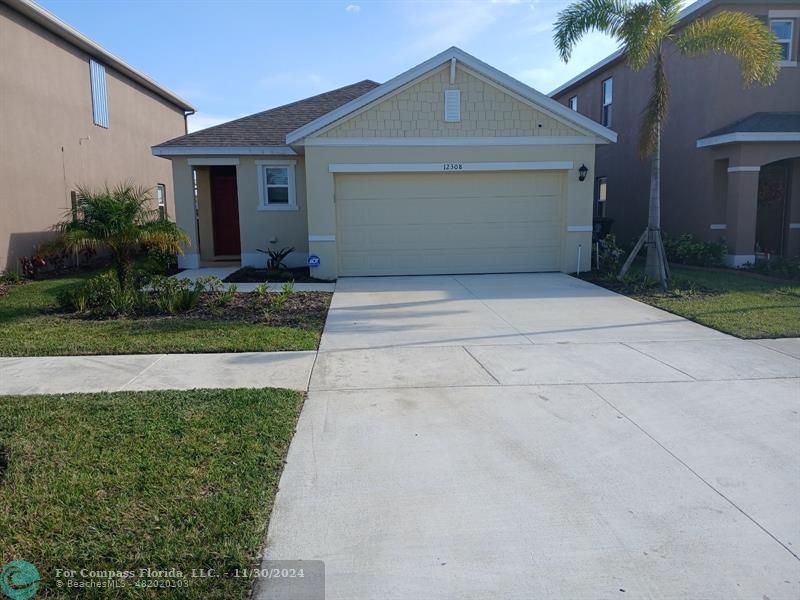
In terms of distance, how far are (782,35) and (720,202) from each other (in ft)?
14.5

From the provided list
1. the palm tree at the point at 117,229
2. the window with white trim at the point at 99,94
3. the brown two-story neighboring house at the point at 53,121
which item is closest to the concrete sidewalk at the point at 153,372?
the palm tree at the point at 117,229

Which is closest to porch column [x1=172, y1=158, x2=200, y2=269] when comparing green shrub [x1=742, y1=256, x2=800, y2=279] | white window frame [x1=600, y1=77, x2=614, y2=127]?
green shrub [x1=742, y1=256, x2=800, y2=279]

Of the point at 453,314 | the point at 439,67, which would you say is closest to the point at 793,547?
the point at 453,314

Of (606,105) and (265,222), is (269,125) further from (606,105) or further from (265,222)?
(606,105)

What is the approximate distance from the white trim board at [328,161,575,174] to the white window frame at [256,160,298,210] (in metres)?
2.47

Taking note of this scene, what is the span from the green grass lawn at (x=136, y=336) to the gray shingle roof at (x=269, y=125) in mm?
6848

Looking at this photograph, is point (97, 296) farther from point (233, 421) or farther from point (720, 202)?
point (720, 202)

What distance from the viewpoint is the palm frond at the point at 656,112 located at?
12.1 metres

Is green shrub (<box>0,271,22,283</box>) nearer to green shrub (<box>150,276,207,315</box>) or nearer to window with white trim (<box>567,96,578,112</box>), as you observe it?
green shrub (<box>150,276,207,315</box>)

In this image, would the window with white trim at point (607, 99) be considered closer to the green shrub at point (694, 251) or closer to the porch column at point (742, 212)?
the green shrub at point (694, 251)

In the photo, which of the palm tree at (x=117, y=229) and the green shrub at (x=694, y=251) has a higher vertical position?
the palm tree at (x=117, y=229)

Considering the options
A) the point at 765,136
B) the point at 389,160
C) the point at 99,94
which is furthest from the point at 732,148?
the point at 99,94

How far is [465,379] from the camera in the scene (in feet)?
20.1

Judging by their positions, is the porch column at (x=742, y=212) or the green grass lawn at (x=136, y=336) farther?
the porch column at (x=742, y=212)
